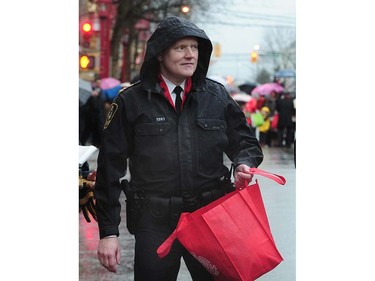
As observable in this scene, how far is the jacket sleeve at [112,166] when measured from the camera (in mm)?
4332

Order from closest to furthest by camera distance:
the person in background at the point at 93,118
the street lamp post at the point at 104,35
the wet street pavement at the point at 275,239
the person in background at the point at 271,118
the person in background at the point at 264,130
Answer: the wet street pavement at the point at 275,239
the person in background at the point at 93,118
the person in background at the point at 264,130
the person in background at the point at 271,118
the street lamp post at the point at 104,35

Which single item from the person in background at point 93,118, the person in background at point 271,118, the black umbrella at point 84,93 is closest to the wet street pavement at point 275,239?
the black umbrella at point 84,93

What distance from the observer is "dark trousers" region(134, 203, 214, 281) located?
429 cm

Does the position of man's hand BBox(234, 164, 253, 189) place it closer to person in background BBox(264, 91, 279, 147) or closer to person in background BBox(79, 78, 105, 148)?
person in background BBox(79, 78, 105, 148)

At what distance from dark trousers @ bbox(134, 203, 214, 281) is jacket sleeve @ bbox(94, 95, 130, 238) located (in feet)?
0.42

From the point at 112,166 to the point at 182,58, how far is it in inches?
22.9

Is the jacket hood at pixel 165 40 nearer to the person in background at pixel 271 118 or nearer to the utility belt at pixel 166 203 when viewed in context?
the utility belt at pixel 166 203

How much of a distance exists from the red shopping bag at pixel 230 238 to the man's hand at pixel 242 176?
0.40ft

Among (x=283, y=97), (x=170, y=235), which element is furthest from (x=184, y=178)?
(x=283, y=97)

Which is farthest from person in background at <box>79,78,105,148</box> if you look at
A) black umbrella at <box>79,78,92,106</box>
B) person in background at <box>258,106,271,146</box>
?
person in background at <box>258,106,271,146</box>
